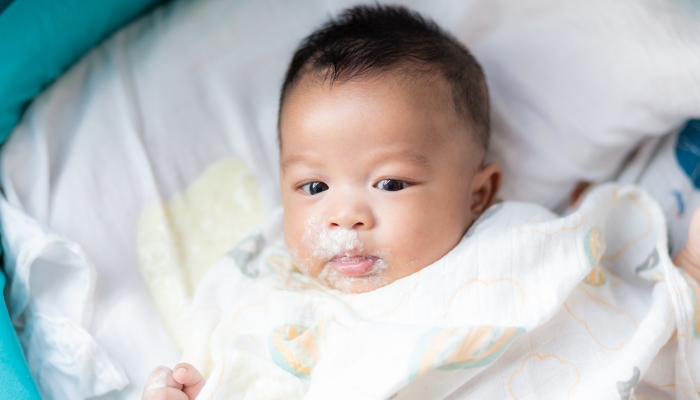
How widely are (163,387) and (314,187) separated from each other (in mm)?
456

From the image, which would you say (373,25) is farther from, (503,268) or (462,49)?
(503,268)

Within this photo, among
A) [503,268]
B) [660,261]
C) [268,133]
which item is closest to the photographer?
[503,268]

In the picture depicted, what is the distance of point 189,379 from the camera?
1085mm

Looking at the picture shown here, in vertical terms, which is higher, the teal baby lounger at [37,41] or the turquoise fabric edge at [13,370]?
the teal baby lounger at [37,41]

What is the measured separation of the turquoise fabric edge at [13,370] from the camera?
3.60 feet

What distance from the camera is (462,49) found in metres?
1.35

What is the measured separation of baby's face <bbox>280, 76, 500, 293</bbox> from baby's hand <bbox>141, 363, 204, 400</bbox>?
285 millimetres

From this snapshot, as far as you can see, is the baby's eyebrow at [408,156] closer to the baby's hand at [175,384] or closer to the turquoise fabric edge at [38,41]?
the baby's hand at [175,384]

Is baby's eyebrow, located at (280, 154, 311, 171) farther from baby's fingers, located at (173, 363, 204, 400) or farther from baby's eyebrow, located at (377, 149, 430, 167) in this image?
baby's fingers, located at (173, 363, 204, 400)

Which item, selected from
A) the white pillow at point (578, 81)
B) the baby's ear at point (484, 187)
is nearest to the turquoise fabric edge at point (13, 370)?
the baby's ear at point (484, 187)

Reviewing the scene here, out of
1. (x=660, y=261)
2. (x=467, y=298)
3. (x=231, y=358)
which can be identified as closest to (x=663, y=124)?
(x=660, y=261)

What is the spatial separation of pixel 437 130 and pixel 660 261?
1.73 feet

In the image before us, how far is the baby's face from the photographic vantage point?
1138 mm

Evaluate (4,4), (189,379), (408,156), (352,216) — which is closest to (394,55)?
(408,156)
